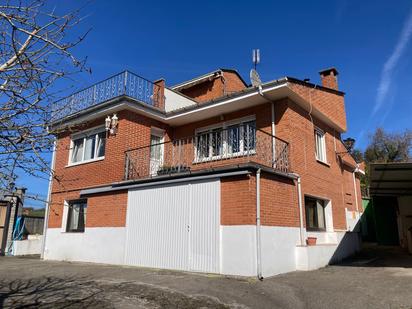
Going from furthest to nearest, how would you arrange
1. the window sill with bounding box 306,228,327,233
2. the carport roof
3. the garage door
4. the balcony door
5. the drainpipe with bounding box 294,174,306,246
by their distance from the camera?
the balcony door → the window sill with bounding box 306,228,327,233 → the carport roof → the drainpipe with bounding box 294,174,306,246 → the garage door

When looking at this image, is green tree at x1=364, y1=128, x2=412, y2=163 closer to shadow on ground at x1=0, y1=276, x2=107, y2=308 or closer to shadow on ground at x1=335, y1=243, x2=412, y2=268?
shadow on ground at x1=335, y1=243, x2=412, y2=268

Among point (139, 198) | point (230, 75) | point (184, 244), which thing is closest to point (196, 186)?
point (184, 244)

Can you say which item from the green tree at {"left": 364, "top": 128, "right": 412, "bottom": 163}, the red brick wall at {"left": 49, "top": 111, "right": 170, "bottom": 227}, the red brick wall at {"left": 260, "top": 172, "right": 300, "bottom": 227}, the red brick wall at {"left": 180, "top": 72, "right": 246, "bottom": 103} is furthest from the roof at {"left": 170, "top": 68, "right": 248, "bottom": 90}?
the green tree at {"left": 364, "top": 128, "right": 412, "bottom": 163}

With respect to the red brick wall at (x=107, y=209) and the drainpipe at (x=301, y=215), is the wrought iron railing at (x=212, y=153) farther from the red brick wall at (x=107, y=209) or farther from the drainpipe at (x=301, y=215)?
the red brick wall at (x=107, y=209)

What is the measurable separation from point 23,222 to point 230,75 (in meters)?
12.5

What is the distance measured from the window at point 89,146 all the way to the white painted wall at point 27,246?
14.3 feet

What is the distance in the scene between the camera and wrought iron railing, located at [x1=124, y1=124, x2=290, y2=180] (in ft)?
37.1

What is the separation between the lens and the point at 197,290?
23.2 ft

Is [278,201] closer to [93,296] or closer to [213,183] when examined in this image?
[213,183]

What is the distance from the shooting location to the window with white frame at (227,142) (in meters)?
12.5

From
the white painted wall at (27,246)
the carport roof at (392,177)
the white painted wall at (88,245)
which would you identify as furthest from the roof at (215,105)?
the white painted wall at (27,246)

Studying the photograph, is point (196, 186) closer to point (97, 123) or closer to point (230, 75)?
point (97, 123)

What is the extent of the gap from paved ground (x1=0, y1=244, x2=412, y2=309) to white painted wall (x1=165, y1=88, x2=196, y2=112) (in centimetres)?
758

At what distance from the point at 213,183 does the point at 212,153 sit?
3734 mm
